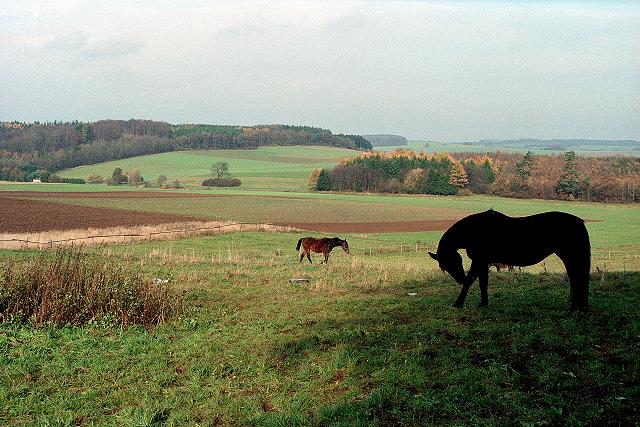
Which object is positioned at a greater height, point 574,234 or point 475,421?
point 574,234

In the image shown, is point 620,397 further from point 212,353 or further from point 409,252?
point 409,252

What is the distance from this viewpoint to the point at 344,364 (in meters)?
9.43

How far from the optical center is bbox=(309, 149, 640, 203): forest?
10131cm

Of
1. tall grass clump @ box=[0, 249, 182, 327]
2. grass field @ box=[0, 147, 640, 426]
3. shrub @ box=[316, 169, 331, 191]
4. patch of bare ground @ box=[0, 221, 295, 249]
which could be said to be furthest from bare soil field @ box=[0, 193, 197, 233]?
shrub @ box=[316, 169, 331, 191]

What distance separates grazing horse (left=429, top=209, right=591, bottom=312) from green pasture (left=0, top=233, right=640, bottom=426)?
0.70m

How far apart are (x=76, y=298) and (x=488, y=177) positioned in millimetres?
113320

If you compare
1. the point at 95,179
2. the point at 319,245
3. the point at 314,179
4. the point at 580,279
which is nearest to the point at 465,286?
the point at 580,279

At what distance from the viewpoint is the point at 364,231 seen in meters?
55.0

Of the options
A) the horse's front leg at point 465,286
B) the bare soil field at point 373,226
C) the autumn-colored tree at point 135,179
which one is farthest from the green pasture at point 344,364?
the autumn-colored tree at point 135,179

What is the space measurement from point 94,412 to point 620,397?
7.03 metres

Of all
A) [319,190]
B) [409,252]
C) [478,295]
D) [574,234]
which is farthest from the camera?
[319,190]

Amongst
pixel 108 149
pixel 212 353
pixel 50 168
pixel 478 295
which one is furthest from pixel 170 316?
pixel 108 149

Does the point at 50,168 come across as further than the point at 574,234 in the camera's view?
Yes

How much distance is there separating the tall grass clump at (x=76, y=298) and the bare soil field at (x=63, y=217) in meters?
34.5
